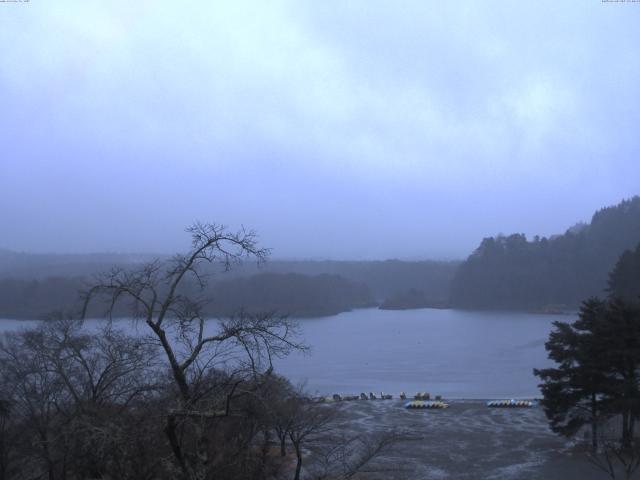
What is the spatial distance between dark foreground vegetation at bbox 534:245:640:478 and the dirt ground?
58 centimetres

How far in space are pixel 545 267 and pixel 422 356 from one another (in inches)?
1011

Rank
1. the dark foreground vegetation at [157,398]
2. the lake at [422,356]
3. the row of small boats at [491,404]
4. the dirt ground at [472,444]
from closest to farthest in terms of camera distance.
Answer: the dark foreground vegetation at [157,398], the dirt ground at [472,444], the row of small boats at [491,404], the lake at [422,356]

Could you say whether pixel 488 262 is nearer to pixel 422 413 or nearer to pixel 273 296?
pixel 273 296

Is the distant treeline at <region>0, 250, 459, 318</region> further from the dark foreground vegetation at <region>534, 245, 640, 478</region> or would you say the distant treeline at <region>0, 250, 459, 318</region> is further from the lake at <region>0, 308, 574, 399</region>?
the dark foreground vegetation at <region>534, 245, 640, 478</region>

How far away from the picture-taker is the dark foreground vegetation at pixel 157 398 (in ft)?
9.75

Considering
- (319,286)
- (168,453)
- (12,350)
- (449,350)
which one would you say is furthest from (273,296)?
(168,453)

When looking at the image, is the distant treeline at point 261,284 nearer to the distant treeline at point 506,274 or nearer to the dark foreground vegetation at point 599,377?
the distant treeline at point 506,274

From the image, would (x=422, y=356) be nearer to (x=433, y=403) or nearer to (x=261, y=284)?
(x=433, y=403)

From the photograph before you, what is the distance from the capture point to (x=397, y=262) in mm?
68500

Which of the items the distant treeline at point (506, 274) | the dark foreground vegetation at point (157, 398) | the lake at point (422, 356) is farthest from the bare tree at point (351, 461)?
the distant treeline at point (506, 274)

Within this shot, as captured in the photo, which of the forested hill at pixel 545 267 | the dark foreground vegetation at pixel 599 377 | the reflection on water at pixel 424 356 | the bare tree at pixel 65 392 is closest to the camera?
the bare tree at pixel 65 392

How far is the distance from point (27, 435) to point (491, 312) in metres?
45.2

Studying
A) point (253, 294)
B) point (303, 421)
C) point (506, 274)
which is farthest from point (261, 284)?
point (303, 421)

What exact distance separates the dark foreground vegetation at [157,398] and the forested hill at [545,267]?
1697 inches
